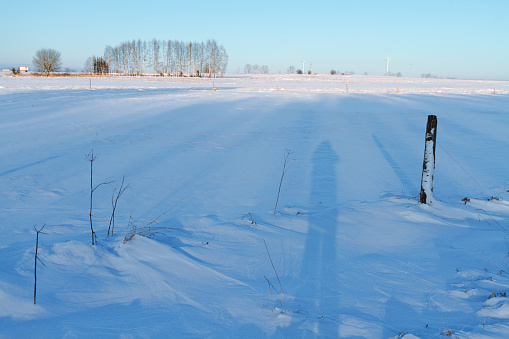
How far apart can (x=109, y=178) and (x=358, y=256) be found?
14.4 ft

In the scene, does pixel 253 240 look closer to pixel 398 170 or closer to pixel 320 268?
pixel 320 268

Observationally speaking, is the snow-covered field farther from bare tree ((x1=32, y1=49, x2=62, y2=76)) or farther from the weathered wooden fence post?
bare tree ((x1=32, y1=49, x2=62, y2=76))

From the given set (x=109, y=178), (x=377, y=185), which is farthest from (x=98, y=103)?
(x=377, y=185)

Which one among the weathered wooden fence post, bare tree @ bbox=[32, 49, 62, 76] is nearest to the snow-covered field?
the weathered wooden fence post

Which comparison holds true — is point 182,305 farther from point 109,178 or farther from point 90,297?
point 109,178

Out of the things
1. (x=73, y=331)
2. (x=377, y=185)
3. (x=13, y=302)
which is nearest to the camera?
(x=73, y=331)

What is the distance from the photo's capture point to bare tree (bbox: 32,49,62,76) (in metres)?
72.9

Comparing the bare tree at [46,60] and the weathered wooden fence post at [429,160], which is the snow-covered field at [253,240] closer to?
the weathered wooden fence post at [429,160]

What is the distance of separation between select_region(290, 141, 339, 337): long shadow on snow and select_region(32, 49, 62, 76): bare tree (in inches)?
3178

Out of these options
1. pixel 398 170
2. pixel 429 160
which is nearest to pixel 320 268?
pixel 429 160

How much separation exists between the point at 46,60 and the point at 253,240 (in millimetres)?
83648

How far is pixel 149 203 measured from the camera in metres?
4.96

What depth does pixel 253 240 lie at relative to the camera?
3.66 meters

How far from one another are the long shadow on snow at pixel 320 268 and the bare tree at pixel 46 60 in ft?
265
